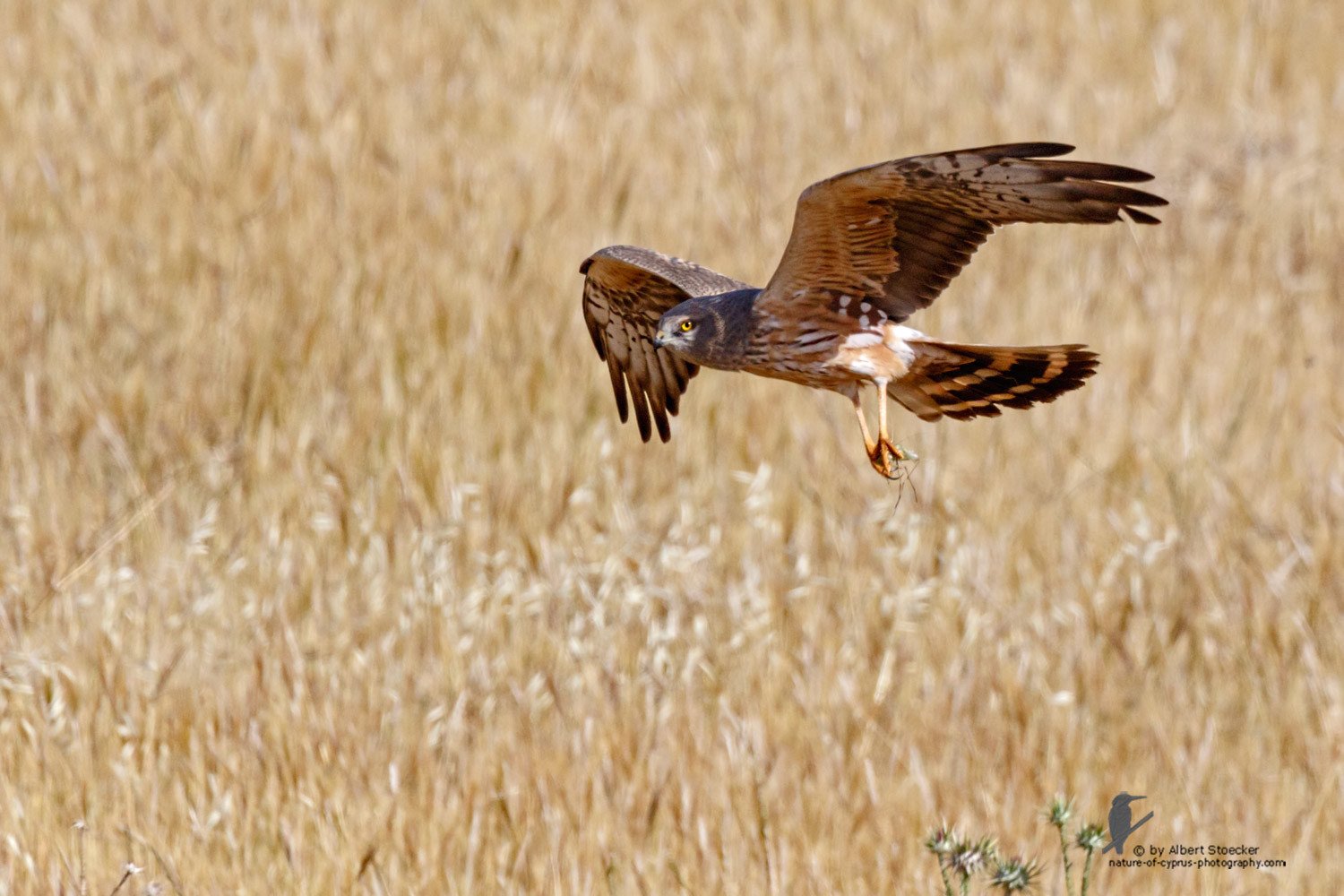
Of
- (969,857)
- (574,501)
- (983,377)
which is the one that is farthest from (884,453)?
(574,501)

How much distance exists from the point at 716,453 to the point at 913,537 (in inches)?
33.4

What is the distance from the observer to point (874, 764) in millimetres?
4703

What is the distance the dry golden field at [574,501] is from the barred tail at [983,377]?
112cm

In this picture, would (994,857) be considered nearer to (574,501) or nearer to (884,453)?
(884,453)

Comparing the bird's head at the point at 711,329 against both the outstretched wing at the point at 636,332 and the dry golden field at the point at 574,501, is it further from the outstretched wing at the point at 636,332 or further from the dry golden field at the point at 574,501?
the dry golden field at the point at 574,501

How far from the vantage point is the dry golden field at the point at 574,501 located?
4406 millimetres

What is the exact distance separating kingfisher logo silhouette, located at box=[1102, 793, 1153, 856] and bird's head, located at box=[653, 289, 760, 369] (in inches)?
61.6

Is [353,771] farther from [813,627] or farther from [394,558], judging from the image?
[813,627]

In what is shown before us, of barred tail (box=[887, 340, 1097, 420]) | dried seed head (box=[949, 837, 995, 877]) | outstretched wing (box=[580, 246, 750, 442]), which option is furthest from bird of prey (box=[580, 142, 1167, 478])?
dried seed head (box=[949, 837, 995, 877])

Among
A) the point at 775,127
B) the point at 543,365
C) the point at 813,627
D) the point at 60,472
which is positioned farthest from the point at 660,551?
the point at 775,127

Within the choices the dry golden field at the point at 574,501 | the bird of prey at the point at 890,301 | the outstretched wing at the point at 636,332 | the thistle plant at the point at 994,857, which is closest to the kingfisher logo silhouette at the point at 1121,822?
the dry golden field at the point at 574,501

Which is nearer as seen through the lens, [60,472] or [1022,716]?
[1022,716]

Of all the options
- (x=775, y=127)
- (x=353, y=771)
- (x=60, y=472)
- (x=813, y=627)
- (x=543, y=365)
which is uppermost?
(x=775, y=127)

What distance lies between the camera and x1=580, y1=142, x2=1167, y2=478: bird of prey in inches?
136
